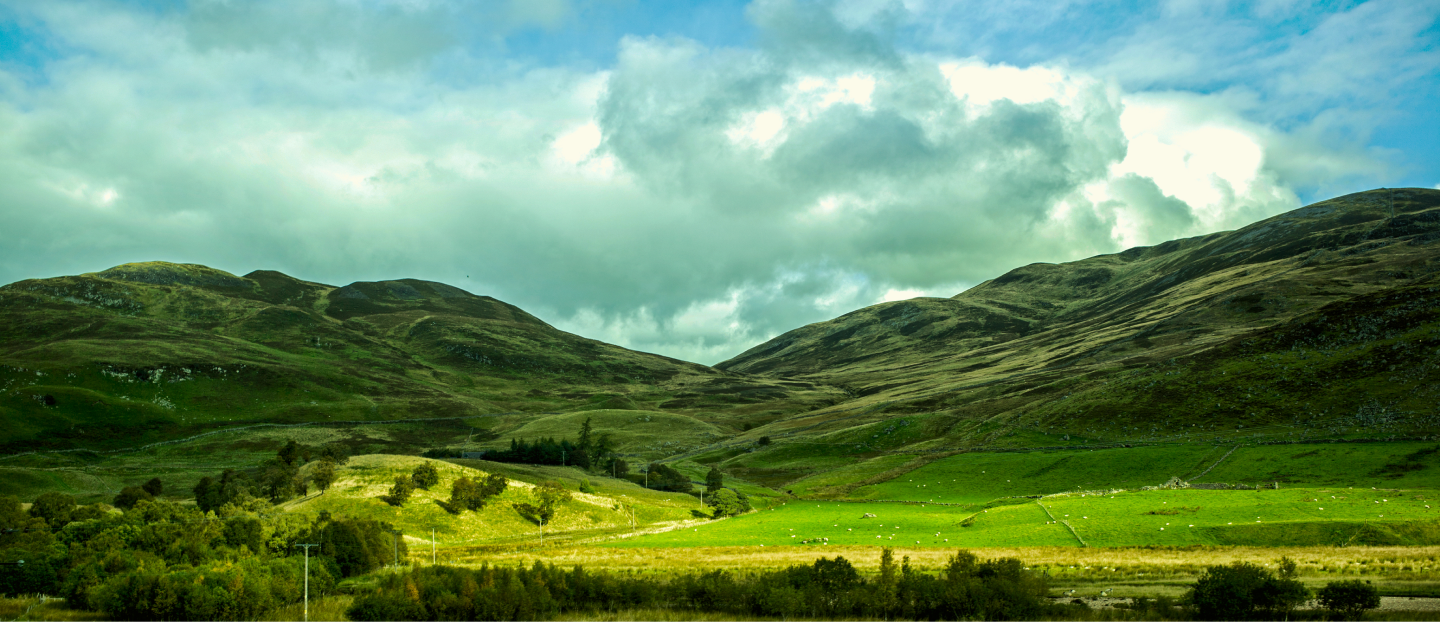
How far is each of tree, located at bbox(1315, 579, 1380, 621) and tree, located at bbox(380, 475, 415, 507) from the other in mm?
70863

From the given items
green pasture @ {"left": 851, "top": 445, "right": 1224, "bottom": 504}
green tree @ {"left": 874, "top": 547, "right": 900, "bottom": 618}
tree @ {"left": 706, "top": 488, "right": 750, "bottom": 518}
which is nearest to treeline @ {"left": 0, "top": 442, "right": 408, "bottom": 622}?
green tree @ {"left": 874, "top": 547, "right": 900, "bottom": 618}

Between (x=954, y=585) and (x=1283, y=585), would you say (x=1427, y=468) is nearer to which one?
(x=1283, y=585)

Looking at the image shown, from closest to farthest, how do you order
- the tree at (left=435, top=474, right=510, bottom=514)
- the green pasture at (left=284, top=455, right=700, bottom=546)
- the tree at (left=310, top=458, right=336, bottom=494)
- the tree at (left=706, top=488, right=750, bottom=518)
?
the green pasture at (left=284, top=455, right=700, bottom=546) < the tree at (left=435, top=474, right=510, bottom=514) < the tree at (left=310, top=458, right=336, bottom=494) < the tree at (left=706, top=488, right=750, bottom=518)

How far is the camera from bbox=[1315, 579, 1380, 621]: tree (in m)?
28.2

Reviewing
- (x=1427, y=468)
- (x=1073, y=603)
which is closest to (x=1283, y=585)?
(x=1073, y=603)

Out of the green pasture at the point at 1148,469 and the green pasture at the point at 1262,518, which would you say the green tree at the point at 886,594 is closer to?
the green pasture at the point at 1262,518

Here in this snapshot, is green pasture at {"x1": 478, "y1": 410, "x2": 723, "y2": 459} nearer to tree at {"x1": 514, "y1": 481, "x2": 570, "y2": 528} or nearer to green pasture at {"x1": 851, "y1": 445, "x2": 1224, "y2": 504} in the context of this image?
green pasture at {"x1": 851, "y1": 445, "x2": 1224, "y2": 504}

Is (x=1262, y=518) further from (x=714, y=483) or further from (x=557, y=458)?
(x=557, y=458)

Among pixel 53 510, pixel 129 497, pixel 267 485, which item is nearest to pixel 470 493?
pixel 267 485

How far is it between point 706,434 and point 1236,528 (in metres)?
148

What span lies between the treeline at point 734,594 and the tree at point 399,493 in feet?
127

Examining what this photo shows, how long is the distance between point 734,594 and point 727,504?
54084 millimetres

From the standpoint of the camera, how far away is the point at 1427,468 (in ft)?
236

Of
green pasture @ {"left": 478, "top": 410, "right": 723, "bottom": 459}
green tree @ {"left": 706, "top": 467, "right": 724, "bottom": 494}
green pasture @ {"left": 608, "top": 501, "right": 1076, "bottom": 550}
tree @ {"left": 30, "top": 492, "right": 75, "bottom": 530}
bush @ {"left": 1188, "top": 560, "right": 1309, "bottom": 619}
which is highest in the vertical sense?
green pasture @ {"left": 478, "top": 410, "right": 723, "bottom": 459}
